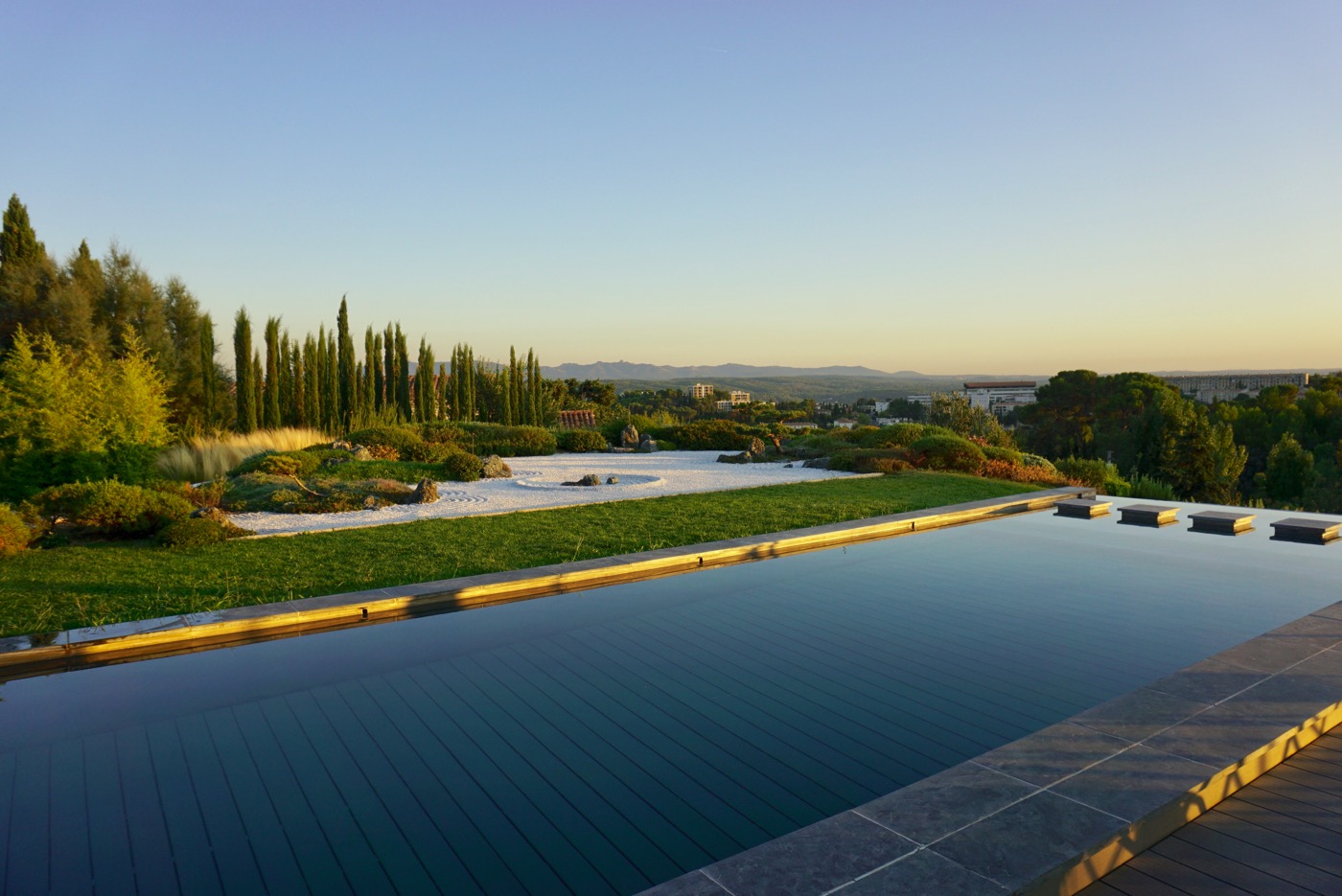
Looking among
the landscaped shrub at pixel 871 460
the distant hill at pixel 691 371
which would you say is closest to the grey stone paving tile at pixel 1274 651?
the landscaped shrub at pixel 871 460

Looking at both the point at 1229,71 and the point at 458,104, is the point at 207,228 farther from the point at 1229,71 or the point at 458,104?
the point at 1229,71

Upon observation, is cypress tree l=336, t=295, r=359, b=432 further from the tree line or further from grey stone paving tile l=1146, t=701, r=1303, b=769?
grey stone paving tile l=1146, t=701, r=1303, b=769

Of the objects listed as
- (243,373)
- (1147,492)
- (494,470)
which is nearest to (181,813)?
(494,470)

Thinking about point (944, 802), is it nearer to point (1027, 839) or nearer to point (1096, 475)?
point (1027, 839)

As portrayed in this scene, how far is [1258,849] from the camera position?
2111 mm

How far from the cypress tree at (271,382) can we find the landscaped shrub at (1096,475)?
1625cm

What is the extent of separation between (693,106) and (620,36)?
1.78 metres

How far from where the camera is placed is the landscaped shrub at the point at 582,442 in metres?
17.8

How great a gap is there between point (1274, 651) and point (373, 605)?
4875 millimetres

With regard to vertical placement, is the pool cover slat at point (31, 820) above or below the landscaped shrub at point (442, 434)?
below

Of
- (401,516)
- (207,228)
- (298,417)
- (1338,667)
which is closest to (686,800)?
(1338,667)

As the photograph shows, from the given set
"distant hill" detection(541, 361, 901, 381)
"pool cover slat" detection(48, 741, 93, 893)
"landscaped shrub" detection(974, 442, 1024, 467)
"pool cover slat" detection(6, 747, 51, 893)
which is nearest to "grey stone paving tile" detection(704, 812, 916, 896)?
"pool cover slat" detection(48, 741, 93, 893)

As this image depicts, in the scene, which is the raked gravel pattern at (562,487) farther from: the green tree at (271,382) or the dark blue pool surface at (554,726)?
the green tree at (271,382)

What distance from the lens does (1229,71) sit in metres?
10.4
